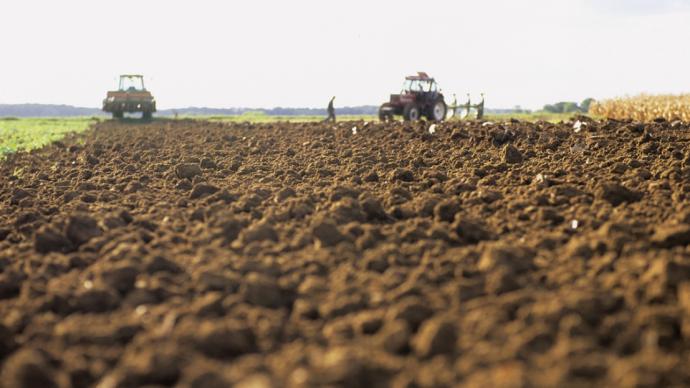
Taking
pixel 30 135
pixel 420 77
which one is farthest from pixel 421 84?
pixel 30 135

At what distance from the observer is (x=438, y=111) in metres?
24.9

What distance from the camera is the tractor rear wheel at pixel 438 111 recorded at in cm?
2461

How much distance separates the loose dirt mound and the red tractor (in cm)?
1625

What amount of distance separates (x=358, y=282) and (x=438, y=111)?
21365 mm

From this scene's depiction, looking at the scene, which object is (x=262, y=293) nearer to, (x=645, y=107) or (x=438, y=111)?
(x=438, y=111)

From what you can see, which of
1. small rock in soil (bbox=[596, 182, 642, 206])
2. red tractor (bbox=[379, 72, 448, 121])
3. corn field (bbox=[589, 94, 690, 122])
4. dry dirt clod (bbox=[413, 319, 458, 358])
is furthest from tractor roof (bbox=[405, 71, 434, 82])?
dry dirt clod (bbox=[413, 319, 458, 358])

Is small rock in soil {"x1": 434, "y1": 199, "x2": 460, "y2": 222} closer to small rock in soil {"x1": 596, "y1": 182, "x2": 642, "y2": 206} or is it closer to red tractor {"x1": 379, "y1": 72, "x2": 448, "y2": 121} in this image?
small rock in soil {"x1": 596, "y1": 182, "x2": 642, "y2": 206}

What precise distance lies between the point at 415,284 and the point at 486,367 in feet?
3.20

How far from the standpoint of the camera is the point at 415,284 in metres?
3.88

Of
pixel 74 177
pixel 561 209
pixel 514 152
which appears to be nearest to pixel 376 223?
pixel 561 209

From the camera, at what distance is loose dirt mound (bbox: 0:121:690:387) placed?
3.03 metres

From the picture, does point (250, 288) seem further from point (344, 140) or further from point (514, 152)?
point (344, 140)

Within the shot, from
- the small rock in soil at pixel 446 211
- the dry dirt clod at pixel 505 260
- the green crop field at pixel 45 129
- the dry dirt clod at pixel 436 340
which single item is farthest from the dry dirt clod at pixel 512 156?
the green crop field at pixel 45 129

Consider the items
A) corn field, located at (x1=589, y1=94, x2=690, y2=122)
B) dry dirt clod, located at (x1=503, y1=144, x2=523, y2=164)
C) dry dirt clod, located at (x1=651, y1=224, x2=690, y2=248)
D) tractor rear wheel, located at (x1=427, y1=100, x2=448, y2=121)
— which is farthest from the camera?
corn field, located at (x1=589, y1=94, x2=690, y2=122)
